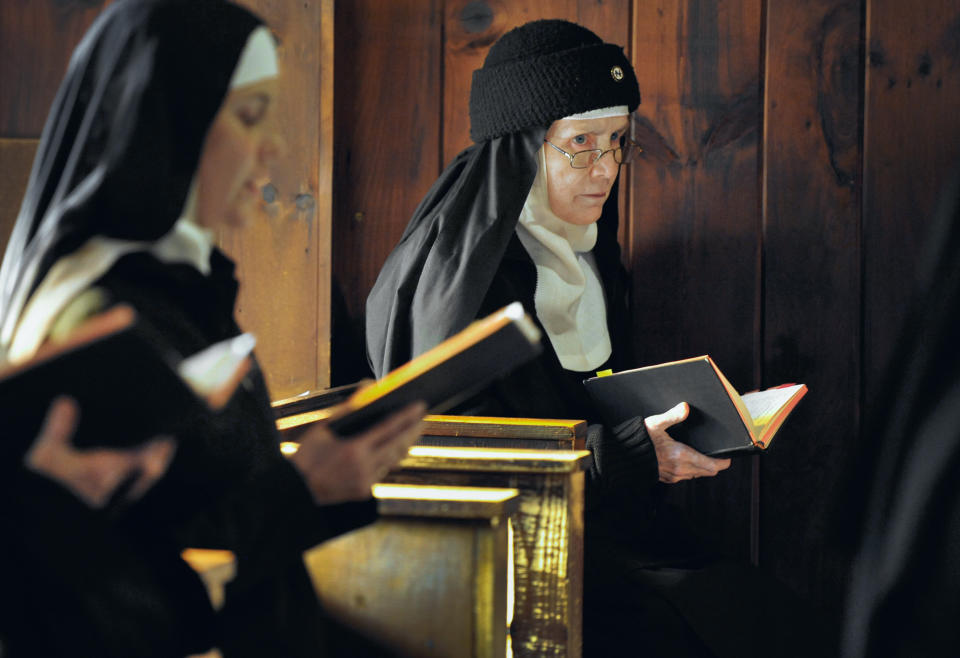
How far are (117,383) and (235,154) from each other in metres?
0.27

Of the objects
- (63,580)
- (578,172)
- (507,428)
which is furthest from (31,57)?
(63,580)

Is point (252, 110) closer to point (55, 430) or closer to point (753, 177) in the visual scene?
point (55, 430)

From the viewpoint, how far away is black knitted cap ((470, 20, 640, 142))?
2.12 meters

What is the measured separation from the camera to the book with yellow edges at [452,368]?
92 centimetres

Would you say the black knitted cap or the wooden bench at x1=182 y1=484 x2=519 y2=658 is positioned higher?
the black knitted cap

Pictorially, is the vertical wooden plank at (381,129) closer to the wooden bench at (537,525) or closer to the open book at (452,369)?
the wooden bench at (537,525)

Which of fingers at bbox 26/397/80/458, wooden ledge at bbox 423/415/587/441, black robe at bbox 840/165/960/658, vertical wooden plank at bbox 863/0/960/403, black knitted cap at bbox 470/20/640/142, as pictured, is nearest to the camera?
fingers at bbox 26/397/80/458

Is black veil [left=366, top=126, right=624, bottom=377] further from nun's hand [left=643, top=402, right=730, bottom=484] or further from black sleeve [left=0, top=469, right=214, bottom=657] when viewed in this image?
black sleeve [left=0, top=469, right=214, bottom=657]

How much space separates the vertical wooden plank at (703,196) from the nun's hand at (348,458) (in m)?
1.72

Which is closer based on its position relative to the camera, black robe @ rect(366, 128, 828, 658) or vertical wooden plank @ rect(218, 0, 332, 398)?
black robe @ rect(366, 128, 828, 658)

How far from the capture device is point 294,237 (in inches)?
91.3

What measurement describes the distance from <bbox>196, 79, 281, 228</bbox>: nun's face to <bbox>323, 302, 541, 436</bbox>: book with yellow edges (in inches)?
9.3

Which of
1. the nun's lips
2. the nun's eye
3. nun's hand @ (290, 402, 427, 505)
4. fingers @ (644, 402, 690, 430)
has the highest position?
the nun's eye

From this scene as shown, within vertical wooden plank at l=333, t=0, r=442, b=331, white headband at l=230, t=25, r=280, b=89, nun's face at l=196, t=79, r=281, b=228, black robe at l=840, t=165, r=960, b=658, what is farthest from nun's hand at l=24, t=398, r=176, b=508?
vertical wooden plank at l=333, t=0, r=442, b=331
